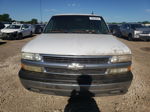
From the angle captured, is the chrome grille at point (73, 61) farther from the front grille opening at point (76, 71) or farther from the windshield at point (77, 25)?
the windshield at point (77, 25)

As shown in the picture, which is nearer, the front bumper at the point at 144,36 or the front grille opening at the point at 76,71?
the front grille opening at the point at 76,71

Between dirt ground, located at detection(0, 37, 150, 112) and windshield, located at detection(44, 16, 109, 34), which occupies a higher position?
windshield, located at detection(44, 16, 109, 34)

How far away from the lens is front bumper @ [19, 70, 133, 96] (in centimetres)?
274

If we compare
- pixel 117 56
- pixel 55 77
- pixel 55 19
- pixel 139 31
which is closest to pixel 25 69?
pixel 55 77

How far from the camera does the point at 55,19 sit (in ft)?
15.8

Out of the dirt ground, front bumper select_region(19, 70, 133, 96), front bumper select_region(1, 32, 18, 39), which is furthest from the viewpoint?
front bumper select_region(1, 32, 18, 39)

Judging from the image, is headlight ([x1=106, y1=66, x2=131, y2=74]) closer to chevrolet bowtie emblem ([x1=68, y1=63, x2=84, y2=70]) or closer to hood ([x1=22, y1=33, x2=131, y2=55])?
hood ([x1=22, y1=33, x2=131, y2=55])

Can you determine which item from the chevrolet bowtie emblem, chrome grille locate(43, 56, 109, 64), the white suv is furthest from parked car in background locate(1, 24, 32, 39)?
the chevrolet bowtie emblem

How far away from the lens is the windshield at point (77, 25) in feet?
14.4

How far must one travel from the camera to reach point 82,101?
3.55 m

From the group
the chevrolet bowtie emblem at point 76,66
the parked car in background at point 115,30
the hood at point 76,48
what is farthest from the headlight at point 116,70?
the parked car in background at point 115,30

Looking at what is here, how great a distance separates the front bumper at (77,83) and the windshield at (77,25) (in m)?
1.80

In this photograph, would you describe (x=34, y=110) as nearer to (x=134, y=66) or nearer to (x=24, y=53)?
(x=24, y=53)

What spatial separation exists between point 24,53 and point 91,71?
→ 132cm
